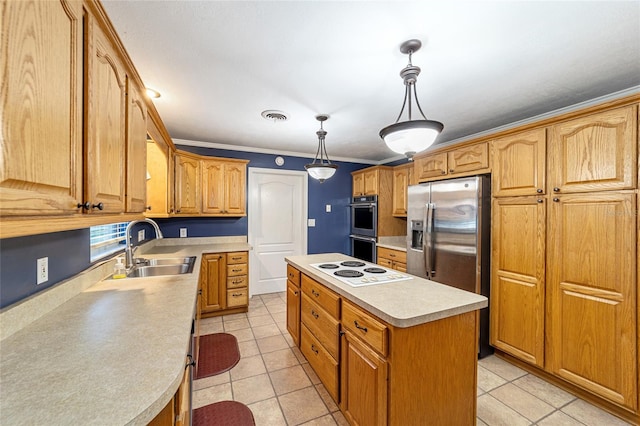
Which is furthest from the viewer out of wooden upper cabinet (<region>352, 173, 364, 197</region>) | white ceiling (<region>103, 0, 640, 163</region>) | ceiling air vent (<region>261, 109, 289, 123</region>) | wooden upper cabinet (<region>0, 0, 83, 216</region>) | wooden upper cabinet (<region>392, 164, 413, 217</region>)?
wooden upper cabinet (<region>352, 173, 364, 197</region>)

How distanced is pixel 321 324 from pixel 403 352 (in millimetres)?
780

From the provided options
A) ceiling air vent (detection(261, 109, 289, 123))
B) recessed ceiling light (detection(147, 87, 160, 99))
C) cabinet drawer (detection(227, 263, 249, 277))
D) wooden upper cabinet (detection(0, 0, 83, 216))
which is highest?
recessed ceiling light (detection(147, 87, 160, 99))

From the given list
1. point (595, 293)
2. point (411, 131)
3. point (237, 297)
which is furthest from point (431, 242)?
point (237, 297)

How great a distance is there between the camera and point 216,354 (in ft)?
8.14

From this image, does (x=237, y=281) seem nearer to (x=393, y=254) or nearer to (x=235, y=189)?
(x=235, y=189)

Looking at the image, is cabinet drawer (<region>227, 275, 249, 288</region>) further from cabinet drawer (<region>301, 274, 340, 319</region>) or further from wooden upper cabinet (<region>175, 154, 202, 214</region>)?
cabinet drawer (<region>301, 274, 340, 319</region>)

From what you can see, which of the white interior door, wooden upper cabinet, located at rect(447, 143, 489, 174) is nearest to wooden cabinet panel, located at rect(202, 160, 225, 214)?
the white interior door

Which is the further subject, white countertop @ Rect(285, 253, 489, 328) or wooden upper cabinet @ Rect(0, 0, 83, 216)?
white countertop @ Rect(285, 253, 489, 328)

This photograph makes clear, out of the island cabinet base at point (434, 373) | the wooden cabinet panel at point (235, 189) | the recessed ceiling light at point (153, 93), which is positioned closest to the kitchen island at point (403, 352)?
the island cabinet base at point (434, 373)

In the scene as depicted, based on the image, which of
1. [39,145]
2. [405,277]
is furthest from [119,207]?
[405,277]

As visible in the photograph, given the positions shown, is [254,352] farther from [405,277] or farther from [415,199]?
[415,199]

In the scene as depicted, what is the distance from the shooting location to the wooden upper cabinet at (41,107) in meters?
0.61

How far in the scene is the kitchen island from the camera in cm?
126

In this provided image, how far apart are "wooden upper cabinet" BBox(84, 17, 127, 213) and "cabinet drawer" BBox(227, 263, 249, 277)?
2195mm
